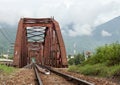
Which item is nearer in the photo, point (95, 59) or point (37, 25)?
point (95, 59)

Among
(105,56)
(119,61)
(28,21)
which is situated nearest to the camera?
(119,61)

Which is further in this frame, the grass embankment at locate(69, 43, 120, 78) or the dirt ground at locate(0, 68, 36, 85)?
the grass embankment at locate(69, 43, 120, 78)

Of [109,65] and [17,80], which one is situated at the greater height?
[109,65]

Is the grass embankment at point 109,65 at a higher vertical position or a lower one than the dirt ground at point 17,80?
higher

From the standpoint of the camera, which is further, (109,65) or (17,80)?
(109,65)

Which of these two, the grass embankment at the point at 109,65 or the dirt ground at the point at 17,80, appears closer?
the dirt ground at the point at 17,80

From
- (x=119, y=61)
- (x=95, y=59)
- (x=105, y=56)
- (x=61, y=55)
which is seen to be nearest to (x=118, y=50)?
(x=119, y=61)

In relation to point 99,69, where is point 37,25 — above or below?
above

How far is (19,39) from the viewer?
35562 millimetres

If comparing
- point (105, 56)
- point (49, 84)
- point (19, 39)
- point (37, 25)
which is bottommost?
point (49, 84)

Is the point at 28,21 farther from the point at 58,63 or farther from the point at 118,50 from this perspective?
the point at 118,50

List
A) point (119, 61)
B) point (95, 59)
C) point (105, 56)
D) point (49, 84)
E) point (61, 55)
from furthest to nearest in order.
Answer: point (61, 55), point (95, 59), point (105, 56), point (119, 61), point (49, 84)

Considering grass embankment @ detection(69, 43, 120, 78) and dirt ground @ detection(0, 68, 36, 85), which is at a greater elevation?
grass embankment @ detection(69, 43, 120, 78)

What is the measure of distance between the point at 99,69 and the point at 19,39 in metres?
20.7
